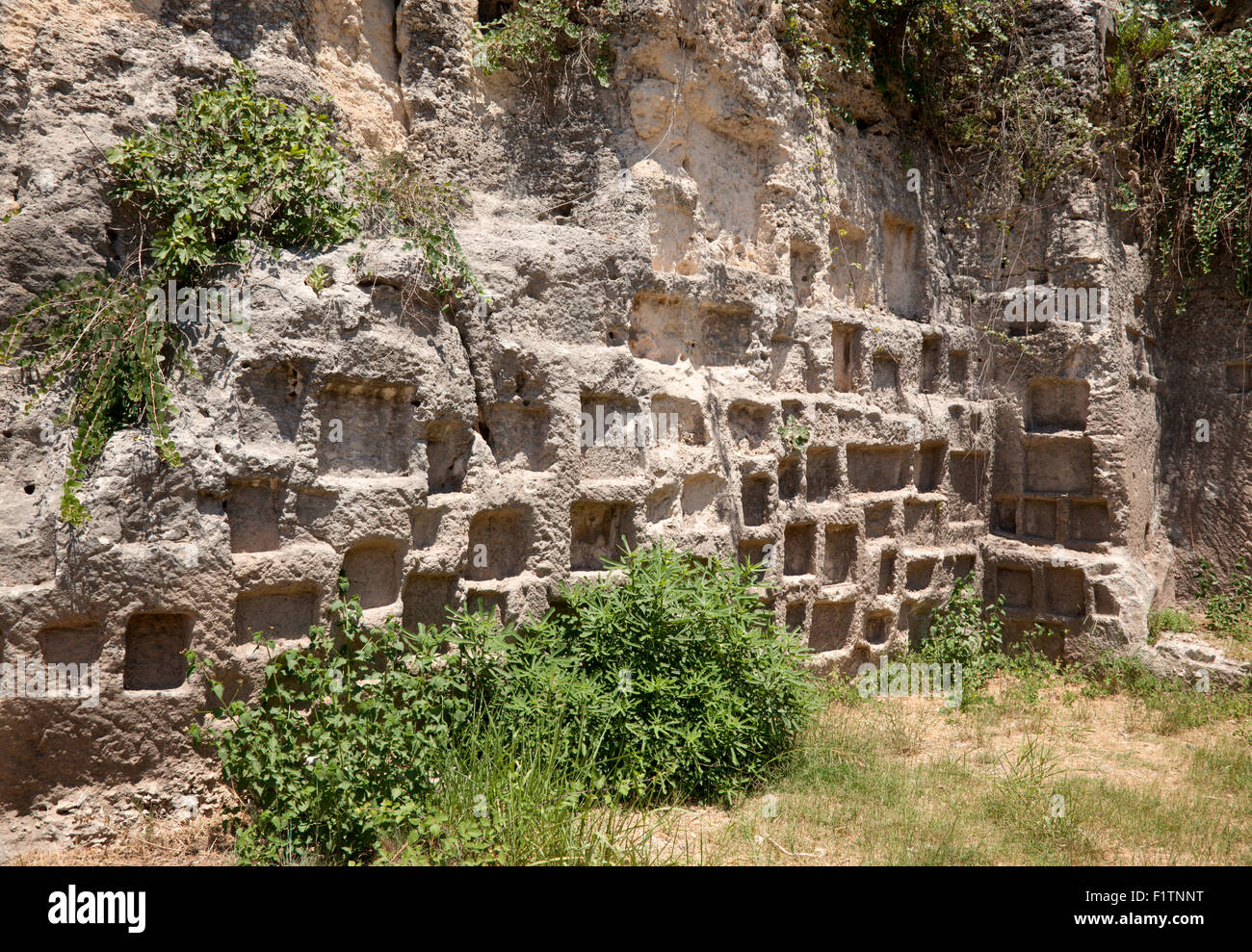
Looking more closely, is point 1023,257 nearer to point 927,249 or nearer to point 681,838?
point 927,249

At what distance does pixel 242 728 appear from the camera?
12.2 ft

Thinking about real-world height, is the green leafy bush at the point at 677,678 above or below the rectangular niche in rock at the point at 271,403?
below

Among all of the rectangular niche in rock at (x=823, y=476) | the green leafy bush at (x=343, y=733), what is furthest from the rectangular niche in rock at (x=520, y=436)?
the rectangular niche in rock at (x=823, y=476)

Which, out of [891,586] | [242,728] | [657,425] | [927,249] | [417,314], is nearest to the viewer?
[242,728]

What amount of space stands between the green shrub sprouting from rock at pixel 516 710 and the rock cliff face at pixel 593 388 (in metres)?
0.25

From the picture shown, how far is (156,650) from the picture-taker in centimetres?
379

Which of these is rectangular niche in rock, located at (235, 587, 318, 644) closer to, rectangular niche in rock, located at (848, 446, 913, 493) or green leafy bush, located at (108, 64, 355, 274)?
green leafy bush, located at (108, 64, 355, 274)

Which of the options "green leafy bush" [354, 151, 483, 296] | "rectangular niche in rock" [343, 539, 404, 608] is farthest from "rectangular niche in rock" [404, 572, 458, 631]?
"green leafy bush" [354, 151, 483, 296]

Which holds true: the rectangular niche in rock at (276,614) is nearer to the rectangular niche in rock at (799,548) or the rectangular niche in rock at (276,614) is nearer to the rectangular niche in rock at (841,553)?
the rectangular niche in rock at (799,548)

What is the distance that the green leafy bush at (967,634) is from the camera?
6.81 metres

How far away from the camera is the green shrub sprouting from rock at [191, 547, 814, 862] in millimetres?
3580

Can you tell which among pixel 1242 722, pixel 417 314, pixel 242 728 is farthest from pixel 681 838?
pixel 1242 722

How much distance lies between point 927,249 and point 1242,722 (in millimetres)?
3870

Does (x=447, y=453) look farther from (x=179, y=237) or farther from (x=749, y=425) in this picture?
(x=749, y=425)
